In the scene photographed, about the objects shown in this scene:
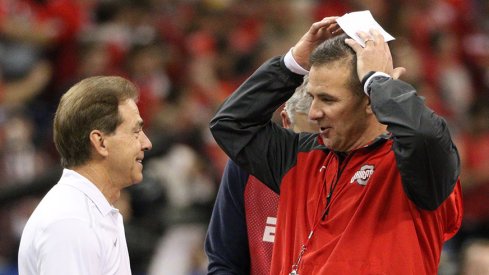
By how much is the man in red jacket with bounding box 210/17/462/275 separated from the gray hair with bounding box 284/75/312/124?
285 millimetres

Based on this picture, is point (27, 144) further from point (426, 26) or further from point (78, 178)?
point (426, 26)

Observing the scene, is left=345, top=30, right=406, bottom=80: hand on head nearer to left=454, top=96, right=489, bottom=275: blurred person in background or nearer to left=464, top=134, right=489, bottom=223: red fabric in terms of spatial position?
left=454, top=96, right=489, bottom=275: blurred person in background

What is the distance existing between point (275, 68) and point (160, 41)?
189 inches

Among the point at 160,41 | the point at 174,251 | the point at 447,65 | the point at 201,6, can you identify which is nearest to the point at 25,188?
the point at 174,251

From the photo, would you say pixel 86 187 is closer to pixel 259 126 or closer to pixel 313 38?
pixel 259 126

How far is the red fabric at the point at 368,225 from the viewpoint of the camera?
9.77ft

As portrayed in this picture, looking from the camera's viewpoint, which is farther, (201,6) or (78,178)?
(201,6)

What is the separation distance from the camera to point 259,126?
3479 mm

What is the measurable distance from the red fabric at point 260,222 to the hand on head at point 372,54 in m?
0.71

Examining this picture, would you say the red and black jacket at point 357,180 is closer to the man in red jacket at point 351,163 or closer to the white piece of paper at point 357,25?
the man in red jacket at point 351,163

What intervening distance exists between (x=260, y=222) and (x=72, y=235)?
0.82 m

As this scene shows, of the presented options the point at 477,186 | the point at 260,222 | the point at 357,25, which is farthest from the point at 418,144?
the point at 477,186

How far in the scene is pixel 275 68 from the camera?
346 centimetres

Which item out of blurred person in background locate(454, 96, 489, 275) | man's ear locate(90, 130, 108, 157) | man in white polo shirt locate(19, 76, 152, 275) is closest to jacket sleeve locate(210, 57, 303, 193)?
man in white polo shirt locate(19, 76, 152, 275)
